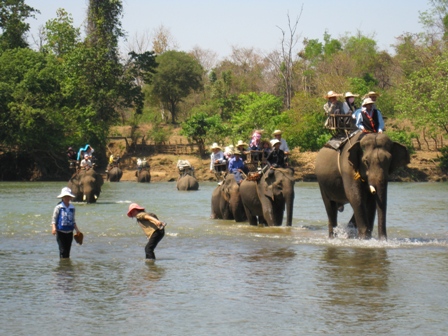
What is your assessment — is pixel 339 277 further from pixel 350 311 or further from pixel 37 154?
pixel 37 154

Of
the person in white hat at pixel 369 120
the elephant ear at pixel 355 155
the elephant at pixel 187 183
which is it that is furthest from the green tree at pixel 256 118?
the elephant ear at pixel 355 155

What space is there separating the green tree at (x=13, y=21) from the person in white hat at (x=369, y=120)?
5410 centimetres

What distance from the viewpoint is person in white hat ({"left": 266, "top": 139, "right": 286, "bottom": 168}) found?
19.6 metres

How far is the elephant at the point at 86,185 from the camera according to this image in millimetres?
30234

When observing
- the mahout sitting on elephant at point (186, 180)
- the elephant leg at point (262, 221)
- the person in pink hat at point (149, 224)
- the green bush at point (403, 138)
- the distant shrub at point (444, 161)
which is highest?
the green bush at point (403, 138)

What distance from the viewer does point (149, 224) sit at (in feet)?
47.8

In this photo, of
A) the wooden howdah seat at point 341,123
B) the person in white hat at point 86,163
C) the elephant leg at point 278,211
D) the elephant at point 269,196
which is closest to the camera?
the wooden howdah seat at point 341,123

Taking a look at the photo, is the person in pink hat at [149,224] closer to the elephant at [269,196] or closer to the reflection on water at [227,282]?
the reflection on water at [227,282]

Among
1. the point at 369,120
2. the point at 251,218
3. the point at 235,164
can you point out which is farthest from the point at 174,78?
the point at 369,120

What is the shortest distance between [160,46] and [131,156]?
37748 millimetres

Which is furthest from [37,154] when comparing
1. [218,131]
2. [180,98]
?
[180,98]

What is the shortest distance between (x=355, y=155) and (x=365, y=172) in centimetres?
33

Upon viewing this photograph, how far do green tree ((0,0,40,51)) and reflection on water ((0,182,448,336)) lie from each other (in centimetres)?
4887

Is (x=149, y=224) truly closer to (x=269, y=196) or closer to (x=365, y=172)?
(x=365, y=172)
